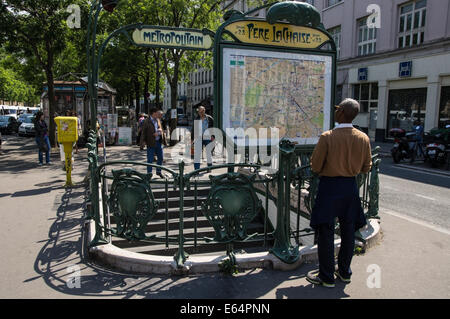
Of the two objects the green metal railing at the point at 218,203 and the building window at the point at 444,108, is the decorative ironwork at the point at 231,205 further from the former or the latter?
the building window at the point at 444,108

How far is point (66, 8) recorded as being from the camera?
14461 mm

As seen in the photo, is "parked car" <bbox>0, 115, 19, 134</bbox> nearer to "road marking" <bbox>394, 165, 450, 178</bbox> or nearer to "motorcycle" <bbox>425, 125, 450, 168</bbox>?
"road marking" <bbox>394, 165, 450, 178</bbox>

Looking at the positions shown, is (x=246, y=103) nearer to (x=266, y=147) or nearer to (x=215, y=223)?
(x=266, y=147)

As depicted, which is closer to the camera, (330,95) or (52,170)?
(330,95)

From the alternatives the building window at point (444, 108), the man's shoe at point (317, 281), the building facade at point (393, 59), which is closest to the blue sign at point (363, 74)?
the building facade at point (393, 59)

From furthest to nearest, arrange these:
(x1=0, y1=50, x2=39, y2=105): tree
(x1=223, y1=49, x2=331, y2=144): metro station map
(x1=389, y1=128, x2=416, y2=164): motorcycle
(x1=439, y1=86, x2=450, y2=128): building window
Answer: (x1=0, y1=50, x2=39, y2=105): tree → (x1=439, y1=86, x2=450, y2=128): building window → (x1=389, y1=128, x2=416, y2=164): motorcycle → (x1=223, y1=49, x2=331, y2=144): metro station map

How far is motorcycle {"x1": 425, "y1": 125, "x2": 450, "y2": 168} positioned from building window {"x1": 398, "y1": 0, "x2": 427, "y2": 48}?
308 inches

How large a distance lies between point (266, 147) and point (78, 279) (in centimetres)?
366

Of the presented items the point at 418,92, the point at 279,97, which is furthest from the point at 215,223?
the point at 418,92

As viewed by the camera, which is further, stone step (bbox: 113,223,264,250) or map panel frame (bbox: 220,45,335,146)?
stone step (bbox: 113,223,264,250)

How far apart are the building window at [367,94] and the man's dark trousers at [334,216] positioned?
2086 cm

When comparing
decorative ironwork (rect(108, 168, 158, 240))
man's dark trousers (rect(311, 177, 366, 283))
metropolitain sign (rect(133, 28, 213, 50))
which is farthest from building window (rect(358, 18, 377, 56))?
decorative ironwork (rect(108, 168, 158, 240))

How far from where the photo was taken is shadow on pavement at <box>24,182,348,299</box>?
3.72 meters

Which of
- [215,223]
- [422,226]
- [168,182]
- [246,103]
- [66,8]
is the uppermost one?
[66,8]
